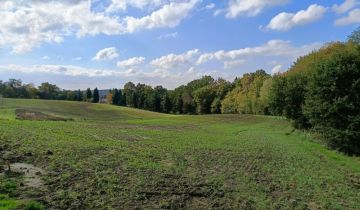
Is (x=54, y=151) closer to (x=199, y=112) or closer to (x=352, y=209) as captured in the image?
(x=352, y=209)

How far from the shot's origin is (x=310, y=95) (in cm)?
3753

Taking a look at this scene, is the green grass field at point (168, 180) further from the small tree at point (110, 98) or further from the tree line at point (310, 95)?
the small tree at point (110, 98)

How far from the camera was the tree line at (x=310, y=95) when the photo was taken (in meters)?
32.6

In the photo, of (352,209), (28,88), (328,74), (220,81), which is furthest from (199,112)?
(352,209)

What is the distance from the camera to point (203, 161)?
22625 millimetres

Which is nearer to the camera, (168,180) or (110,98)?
(168,180)

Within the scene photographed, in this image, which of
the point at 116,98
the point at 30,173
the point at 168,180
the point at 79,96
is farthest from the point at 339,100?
the point at 79,96

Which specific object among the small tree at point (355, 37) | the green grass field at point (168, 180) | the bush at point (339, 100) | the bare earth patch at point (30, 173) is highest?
the small tree at point (355, 37)

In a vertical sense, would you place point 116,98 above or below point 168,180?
above

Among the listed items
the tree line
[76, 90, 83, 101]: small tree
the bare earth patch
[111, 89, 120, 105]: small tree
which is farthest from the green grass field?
[111, 89, 120, 105]: small tree

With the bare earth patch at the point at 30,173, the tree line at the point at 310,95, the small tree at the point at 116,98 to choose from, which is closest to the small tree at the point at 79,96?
the small tree at the point at 116,98

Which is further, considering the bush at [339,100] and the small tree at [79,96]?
the small tree at [79,96]

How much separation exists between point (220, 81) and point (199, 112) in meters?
19.0

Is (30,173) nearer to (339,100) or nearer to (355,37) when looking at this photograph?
(339,100)
